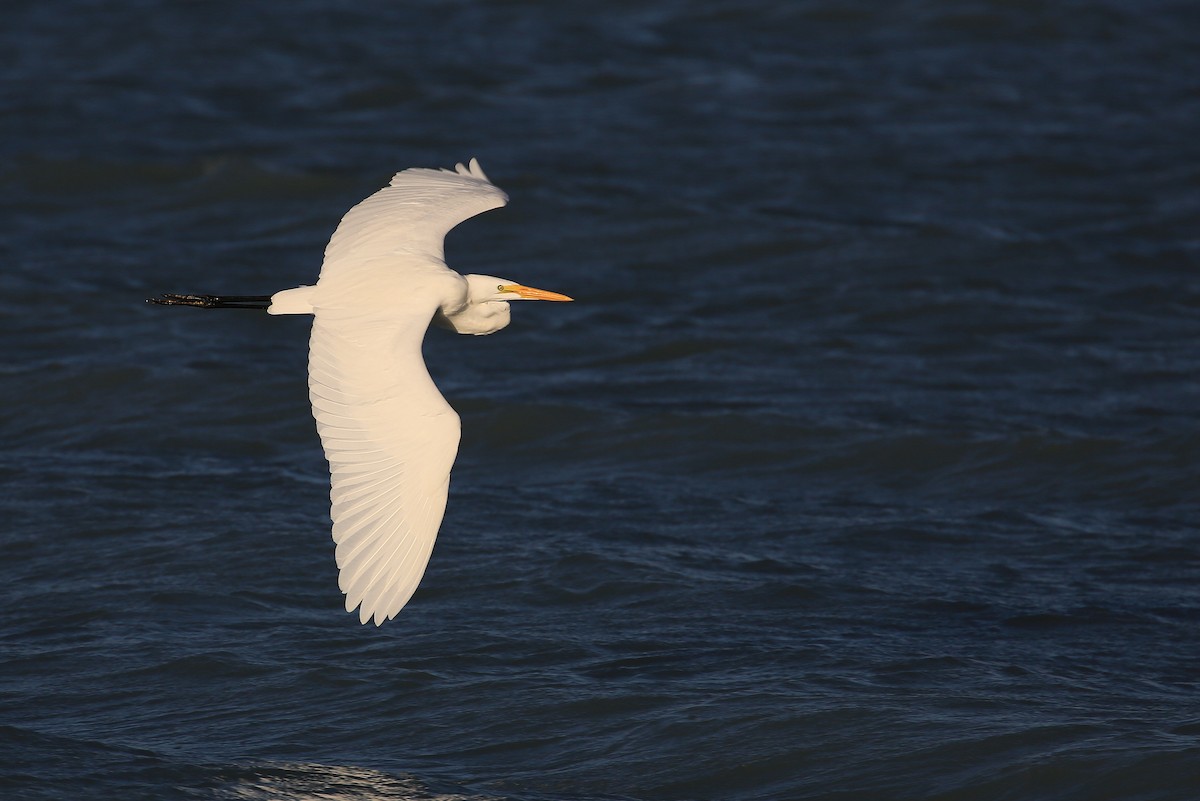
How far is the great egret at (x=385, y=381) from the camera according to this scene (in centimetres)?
512

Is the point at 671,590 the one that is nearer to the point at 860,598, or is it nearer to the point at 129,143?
the point at 860,598

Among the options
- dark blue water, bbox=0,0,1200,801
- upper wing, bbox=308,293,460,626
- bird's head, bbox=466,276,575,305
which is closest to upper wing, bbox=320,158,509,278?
bird's head, bbox=466,276,575,305

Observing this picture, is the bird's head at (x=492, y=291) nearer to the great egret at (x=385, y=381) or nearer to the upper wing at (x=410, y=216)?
the great egret at (x=385, y=381)

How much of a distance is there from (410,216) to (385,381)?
1.53 m

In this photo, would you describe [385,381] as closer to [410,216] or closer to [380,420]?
[380,420]

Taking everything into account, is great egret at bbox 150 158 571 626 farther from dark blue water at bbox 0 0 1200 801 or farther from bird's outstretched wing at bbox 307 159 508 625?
dark blue water at bbox 0 0 1200 801

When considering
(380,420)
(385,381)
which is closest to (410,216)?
(385,381)

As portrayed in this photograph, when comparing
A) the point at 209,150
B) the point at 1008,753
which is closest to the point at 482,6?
the point at 209,150

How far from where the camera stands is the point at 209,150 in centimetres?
1304

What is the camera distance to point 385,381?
216 inches

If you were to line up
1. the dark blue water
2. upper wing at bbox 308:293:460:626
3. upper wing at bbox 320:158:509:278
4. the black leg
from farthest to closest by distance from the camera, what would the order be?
the black leg, upper wing at bbox 320:158:509:278, the dark blue water, upper wing at bbox 308:293:460:626

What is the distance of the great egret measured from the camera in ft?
16.8

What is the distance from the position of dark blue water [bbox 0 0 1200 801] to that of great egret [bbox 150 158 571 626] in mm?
897

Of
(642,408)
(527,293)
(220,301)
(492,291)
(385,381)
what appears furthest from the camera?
(642,408)
